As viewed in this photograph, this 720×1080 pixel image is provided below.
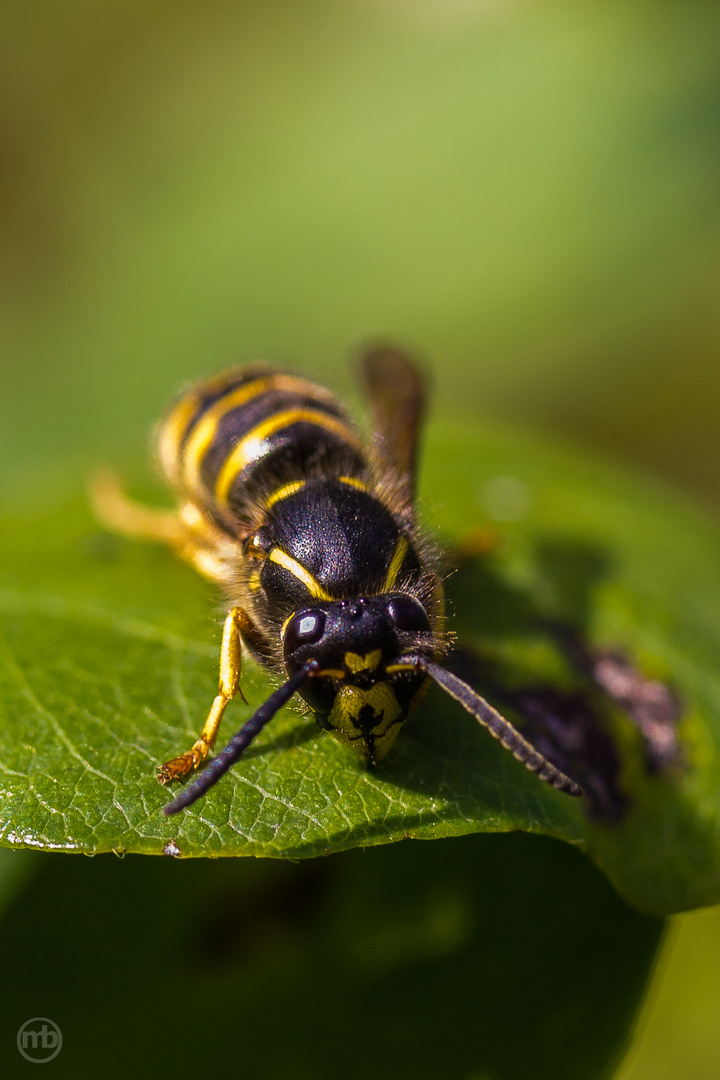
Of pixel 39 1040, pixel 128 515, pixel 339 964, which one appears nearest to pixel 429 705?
pixel 339 964

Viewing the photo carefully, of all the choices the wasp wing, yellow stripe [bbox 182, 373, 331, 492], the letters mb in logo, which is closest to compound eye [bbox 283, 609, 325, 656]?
the wasp wing

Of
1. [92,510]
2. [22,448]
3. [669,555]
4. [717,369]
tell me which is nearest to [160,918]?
[92,510]

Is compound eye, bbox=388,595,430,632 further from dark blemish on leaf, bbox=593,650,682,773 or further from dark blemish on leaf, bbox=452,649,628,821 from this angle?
dark blemish on leaf, bbox=593,650,682,773

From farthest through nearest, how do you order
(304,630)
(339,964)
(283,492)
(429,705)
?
(339,964)
(283,492)
(429,705)
(304,630)

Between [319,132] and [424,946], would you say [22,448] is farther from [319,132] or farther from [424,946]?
[424,946]

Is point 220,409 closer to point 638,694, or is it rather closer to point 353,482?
point 353,482

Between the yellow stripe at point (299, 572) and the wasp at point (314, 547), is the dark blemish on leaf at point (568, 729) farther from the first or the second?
the yellow stripe at point (299, 572)

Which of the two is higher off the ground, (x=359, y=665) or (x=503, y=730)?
(x=359, y=665)

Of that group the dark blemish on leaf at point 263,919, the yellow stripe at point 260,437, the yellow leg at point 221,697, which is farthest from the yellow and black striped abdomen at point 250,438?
the dark blemish on leaf at point 263,919
